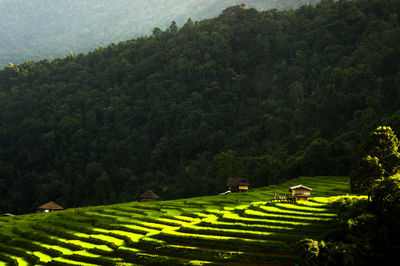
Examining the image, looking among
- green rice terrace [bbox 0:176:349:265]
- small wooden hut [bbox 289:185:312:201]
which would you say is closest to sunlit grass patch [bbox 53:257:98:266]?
green rice terrace [bbox 0:176:349:265]

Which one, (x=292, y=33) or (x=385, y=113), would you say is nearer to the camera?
(x=385, y=113)

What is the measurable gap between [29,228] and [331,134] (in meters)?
69.7

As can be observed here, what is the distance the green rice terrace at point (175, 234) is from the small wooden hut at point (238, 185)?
14516 mm

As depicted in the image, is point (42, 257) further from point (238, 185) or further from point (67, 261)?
point (238, 185)

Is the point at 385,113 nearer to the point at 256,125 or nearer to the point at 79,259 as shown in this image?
the point at 256,125

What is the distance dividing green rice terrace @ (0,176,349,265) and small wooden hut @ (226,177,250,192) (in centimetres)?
1452

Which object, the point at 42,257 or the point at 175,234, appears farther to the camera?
the point at 42,257

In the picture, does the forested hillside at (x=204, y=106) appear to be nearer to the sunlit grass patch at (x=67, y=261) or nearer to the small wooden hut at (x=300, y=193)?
the small wooden hut at (x=300, y=193)

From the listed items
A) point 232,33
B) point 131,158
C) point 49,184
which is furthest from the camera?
point 232,33

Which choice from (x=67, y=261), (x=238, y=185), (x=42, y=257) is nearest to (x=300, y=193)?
(x=238, y=185)

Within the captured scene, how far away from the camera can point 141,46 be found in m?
164

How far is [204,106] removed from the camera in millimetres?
134750

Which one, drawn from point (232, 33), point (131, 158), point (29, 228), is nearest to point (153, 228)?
point (29, 228)

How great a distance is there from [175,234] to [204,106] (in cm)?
9483
